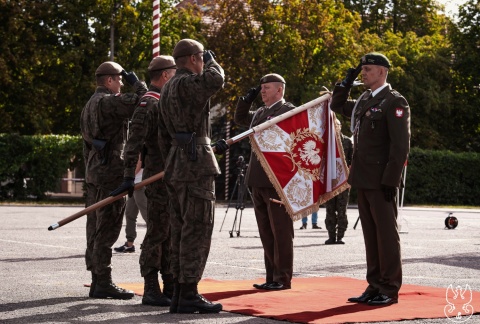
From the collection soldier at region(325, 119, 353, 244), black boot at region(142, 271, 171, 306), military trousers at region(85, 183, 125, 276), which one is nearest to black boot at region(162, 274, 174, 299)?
black boot at region(142, 271, 171, 306)

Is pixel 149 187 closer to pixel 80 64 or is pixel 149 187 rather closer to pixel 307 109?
pixel 307 109

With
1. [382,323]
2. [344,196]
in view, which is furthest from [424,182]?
[382,323]

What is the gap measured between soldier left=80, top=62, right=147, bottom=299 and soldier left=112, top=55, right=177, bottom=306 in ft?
1.25

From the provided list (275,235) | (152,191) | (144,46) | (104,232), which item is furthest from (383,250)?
(144,46)

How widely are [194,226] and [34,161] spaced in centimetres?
3216

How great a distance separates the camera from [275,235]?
11664 millimetres

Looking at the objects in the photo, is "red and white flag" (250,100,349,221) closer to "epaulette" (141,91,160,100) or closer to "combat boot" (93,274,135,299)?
"epaulette" (141,91,160,100)

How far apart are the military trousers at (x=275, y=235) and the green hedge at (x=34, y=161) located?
96.7ft

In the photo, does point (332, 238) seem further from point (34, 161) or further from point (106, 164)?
point (34, 161)

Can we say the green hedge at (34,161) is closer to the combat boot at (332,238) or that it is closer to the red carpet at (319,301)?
the combat boot at (332,238)

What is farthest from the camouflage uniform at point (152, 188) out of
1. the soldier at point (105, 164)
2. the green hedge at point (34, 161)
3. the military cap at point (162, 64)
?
the green hedge at point (34, 161)

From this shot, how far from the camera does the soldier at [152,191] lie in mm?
10141

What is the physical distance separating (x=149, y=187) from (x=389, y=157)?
233 centimetres

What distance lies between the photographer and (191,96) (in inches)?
375
